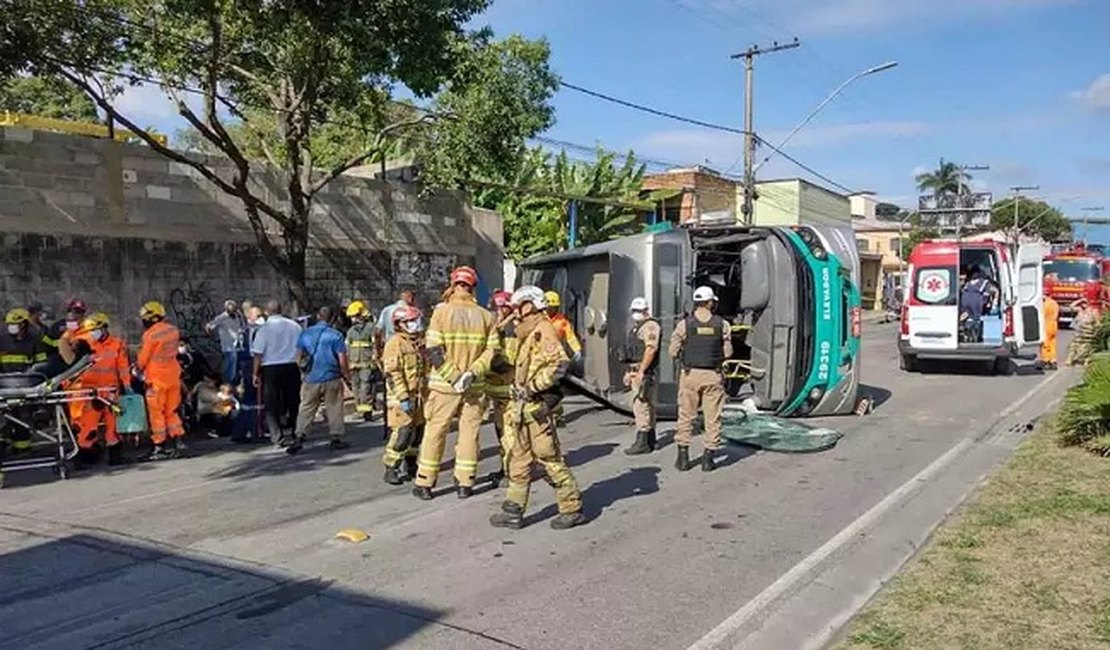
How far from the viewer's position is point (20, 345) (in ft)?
35.0

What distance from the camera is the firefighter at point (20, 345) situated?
1056 centimetres

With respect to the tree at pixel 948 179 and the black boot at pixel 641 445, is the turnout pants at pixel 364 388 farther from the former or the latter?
the tree at pixel 948 179

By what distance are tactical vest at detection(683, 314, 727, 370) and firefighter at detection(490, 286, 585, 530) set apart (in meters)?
2.38

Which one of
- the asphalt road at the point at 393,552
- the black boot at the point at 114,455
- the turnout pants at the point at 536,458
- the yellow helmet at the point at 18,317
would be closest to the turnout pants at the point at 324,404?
the asphalt road at the point at 393,552

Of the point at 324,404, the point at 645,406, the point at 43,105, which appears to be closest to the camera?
the point at 645,406

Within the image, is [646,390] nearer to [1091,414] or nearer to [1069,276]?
[1091,414]

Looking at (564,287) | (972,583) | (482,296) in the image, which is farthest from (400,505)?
(482,296)

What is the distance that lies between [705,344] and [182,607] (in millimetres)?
5364

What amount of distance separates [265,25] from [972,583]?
8.28m

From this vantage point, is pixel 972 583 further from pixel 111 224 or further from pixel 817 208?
pixel 817 208

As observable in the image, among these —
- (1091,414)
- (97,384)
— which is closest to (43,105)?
(97,384)

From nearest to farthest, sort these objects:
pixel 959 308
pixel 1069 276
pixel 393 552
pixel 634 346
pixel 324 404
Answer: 1. pixel 393 552
2. pixel 324 404
3. pixel 634 346
4. pixel 959 308
5. pixel 1069 276

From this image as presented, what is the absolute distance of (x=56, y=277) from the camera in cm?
Answer: 1220

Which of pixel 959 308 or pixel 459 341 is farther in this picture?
pixel 959 308
